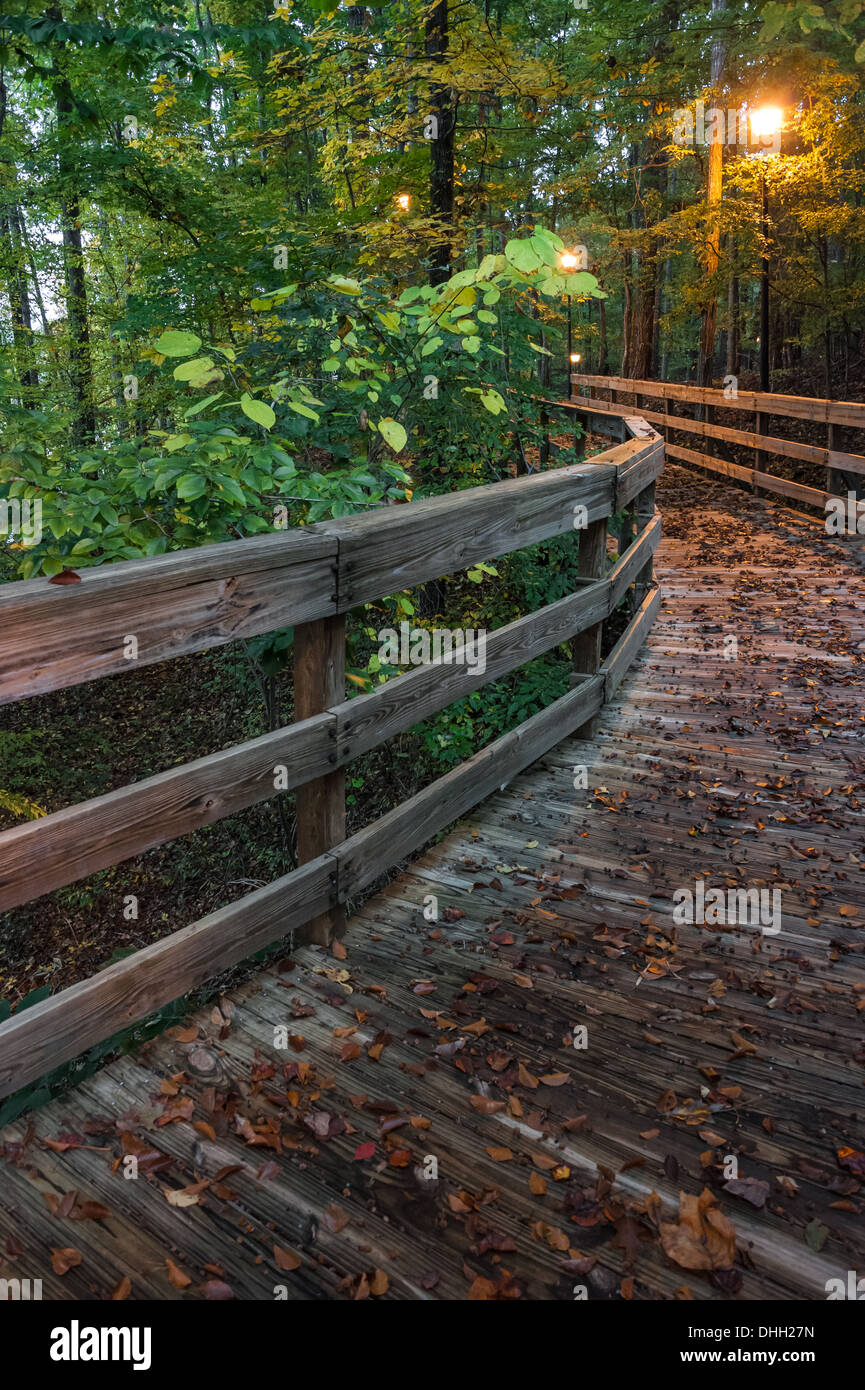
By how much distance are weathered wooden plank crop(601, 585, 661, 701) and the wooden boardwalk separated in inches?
57.4

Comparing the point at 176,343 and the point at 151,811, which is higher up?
the point at 176,343

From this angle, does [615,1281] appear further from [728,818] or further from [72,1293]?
[728,818]

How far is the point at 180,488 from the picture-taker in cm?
292

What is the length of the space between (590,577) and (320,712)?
8.50ft

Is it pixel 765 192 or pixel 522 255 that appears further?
pixel 765 192

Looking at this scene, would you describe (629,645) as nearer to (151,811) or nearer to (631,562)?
(631,562)

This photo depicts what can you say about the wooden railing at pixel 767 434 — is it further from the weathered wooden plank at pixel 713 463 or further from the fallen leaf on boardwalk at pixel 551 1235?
the fallen leaf on boardwalk at pixel 551 1235

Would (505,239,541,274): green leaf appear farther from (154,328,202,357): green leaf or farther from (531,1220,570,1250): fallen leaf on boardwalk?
(531,1220,570,1250): fallen leaf on boardwalk

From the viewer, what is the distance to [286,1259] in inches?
70.7

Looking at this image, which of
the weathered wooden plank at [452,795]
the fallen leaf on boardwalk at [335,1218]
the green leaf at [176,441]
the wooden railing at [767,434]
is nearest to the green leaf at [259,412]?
the green leaf at [176,441]

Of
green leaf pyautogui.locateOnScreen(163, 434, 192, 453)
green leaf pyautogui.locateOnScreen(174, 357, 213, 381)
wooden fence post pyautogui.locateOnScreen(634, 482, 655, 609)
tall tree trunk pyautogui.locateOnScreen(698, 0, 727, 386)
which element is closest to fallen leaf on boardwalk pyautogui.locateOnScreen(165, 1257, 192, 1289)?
green leaf pyautogui.locateOnScreen(163, 434, 192, 453)

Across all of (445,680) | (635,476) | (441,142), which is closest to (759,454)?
(441,142)

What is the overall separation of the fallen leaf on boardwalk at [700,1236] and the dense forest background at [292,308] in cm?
226

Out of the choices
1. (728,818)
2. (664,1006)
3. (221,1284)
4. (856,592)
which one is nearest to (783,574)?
(856,592)
